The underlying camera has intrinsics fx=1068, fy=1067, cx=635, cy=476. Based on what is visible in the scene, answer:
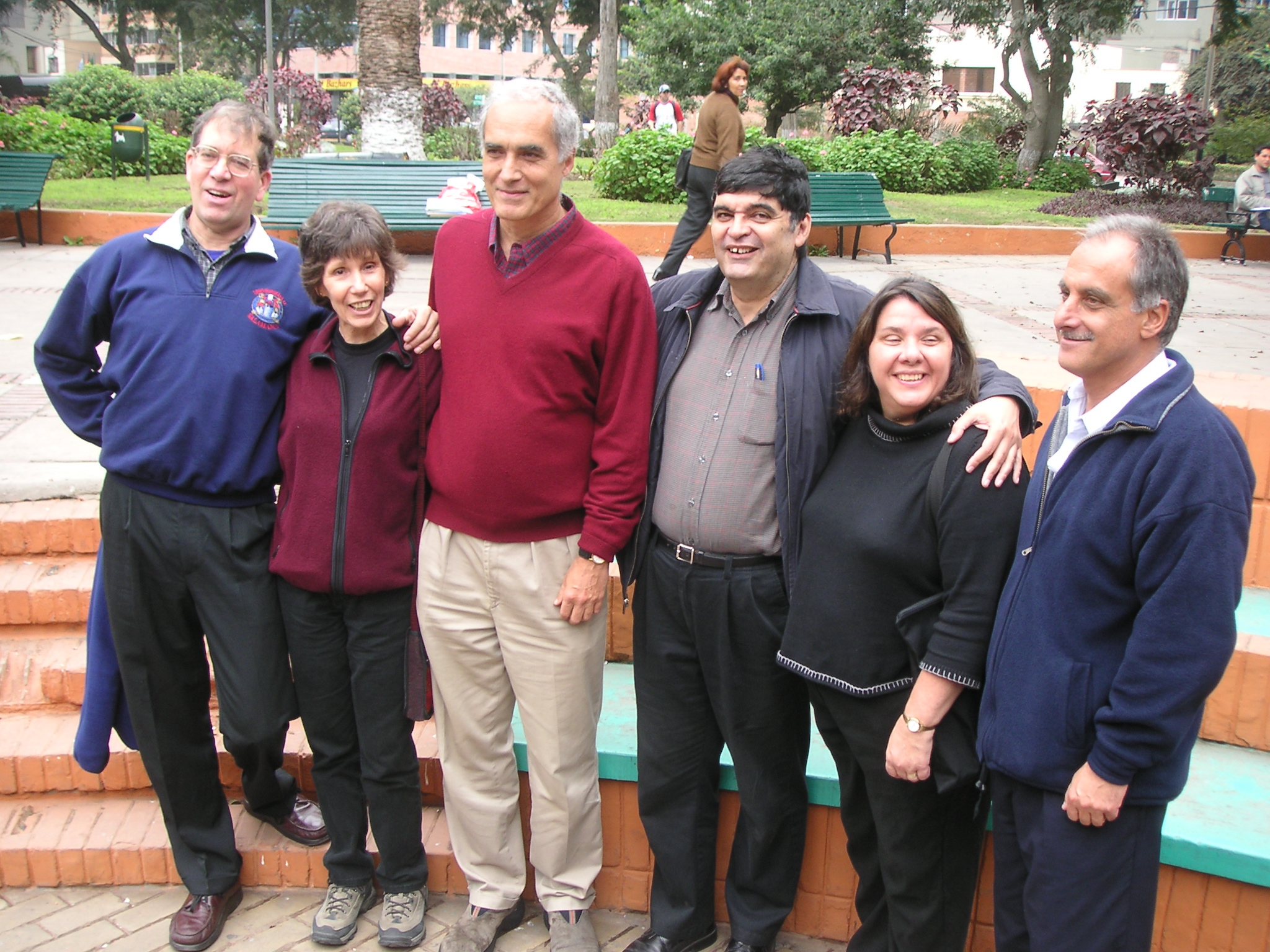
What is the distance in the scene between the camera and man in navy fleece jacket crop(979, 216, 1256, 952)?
1842 mm

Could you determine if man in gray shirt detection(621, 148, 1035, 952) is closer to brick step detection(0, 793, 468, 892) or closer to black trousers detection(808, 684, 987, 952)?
black trousers detection(808, 684, 987, 952)

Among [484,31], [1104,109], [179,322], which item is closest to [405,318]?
[179,322]

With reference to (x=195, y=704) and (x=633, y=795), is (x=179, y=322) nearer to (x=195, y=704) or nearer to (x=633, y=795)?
(x=195, y=704)

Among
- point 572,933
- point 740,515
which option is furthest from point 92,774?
point 740,515

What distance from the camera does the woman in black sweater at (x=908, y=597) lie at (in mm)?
2170

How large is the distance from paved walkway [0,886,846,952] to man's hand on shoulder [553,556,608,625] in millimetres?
1042

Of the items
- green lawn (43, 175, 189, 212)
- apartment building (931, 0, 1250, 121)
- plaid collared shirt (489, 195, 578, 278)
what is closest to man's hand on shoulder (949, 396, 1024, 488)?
plaid collared shirt (489, 195, 578, 278)

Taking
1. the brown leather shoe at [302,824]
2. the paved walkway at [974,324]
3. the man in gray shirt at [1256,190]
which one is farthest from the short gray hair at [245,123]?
the man in gray shirt at [1256,190]

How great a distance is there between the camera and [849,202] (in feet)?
34.5

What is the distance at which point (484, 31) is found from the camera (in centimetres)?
4175

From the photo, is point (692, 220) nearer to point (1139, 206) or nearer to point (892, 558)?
point (892, 558)

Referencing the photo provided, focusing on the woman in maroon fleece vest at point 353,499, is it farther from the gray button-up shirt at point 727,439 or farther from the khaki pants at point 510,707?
the gray button-up shirt at point 727,439

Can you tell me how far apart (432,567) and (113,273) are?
111cm

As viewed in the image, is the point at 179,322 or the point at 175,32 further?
the point at 175,32
